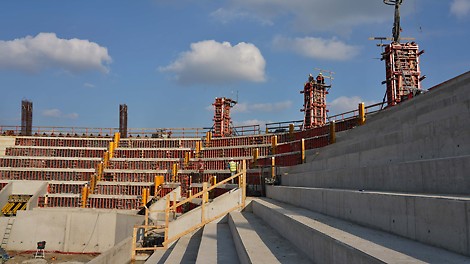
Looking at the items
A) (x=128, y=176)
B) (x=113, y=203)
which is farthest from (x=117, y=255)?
(x=128, y=176)

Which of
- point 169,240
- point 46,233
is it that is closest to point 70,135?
point 46,233

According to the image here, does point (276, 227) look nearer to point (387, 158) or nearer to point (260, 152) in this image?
point (387, 158)

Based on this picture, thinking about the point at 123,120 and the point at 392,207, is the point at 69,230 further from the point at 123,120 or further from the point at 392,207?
the point at 392,207

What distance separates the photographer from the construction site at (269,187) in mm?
3945

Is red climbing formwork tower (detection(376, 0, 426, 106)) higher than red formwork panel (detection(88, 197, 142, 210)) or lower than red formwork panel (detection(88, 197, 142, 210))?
higher

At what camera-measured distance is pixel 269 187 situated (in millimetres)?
13469

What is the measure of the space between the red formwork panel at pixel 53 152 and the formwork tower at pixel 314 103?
18.7 m

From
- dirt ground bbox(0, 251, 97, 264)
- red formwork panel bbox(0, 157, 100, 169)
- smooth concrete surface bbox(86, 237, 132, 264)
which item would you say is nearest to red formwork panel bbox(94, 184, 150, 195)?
red formwork panel bbox(0, 157, 100, 169)

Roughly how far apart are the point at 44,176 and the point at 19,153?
3955mm

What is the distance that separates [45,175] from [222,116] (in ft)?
53.8

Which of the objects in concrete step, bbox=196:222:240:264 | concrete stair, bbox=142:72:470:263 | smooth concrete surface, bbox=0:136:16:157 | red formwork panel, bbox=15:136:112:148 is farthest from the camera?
red formwork panel, bbox=15:136:112:148

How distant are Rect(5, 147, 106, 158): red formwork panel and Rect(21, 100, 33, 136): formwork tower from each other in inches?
172

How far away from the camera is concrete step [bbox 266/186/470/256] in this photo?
3029mm

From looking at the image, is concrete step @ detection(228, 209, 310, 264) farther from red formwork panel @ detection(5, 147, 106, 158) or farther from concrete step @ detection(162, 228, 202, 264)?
red formwork panel @ detection(5, 147, 106, 158)
